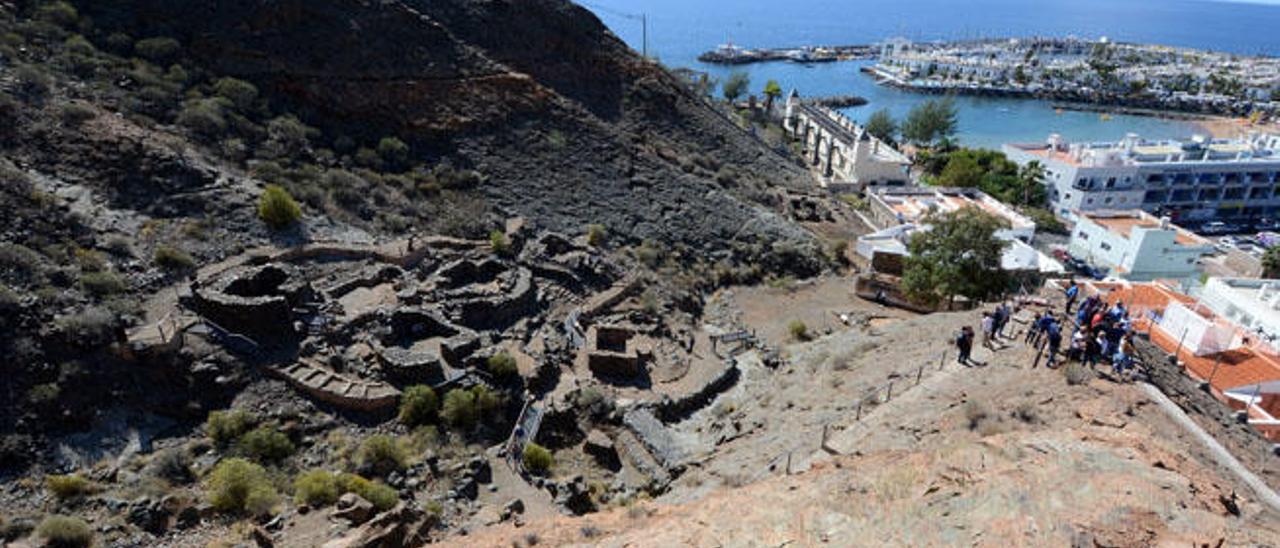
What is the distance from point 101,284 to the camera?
21219 millimetres

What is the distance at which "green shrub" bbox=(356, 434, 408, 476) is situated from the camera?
18.5m

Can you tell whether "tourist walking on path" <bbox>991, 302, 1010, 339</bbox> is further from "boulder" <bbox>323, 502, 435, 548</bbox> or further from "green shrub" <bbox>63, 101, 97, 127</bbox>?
"green shrub" <bbox>63, 101, 97, 127</bbox>

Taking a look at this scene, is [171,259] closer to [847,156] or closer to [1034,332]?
[1034,332]

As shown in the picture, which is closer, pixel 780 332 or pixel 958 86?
pixel 780 332

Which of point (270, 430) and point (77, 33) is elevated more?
point (77, 33)

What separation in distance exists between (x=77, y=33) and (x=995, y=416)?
40.1 m

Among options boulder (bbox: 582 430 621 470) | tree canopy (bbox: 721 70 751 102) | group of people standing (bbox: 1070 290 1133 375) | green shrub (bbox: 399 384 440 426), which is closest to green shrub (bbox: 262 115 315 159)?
green shrub (bbox: 399 384 440 426)

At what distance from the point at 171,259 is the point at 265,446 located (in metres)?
9.40

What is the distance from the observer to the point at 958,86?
5408 inches

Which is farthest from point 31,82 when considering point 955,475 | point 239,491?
point 955,475

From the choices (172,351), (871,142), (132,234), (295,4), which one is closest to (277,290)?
(172,351)

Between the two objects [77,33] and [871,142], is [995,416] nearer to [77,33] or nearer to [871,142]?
[77,33]

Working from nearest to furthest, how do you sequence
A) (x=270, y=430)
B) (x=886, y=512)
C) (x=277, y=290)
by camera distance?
1. (x=886, y=512)
2. (x=270, y=430)
3. (x=277, y=290)

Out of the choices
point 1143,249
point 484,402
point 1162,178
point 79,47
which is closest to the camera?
point 484,402
